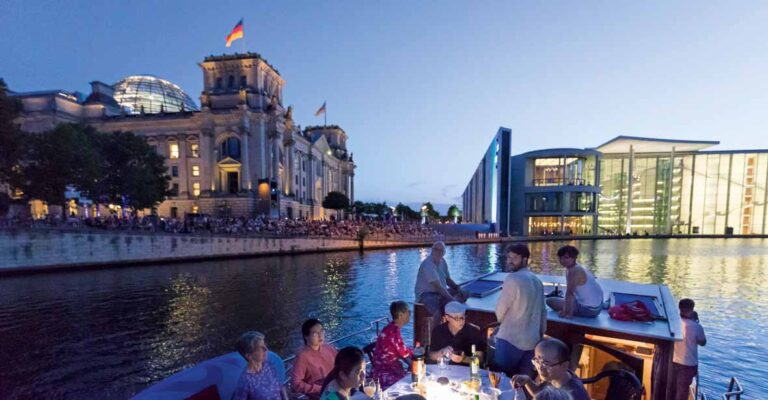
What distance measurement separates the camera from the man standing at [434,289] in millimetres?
6328

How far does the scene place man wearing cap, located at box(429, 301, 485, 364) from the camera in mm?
4477

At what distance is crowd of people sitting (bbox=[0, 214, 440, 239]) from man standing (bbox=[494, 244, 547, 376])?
36.3 m

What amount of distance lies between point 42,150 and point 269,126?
31.1 m

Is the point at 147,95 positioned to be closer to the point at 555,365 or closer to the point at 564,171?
the point at 564,171

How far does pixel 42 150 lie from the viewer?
97.5 feet

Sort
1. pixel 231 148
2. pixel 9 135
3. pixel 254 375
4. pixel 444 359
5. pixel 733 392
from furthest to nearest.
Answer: pixel 231 148 → pixel 9 135 → pixel 444 359 → pixel 733 392 → pixel 254 375

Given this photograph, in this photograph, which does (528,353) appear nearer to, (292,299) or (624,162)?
(292,299)

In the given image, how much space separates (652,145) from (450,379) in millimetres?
94636

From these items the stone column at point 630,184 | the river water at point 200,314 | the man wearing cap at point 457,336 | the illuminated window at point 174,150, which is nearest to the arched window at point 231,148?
the illuminated window at point 174,150

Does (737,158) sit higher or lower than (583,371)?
higher

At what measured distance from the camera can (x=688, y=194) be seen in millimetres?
78562

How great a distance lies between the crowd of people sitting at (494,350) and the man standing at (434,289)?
122 cm

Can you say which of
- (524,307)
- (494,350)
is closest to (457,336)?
(494,350)

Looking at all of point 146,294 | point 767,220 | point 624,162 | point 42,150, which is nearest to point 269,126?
point 42,150
